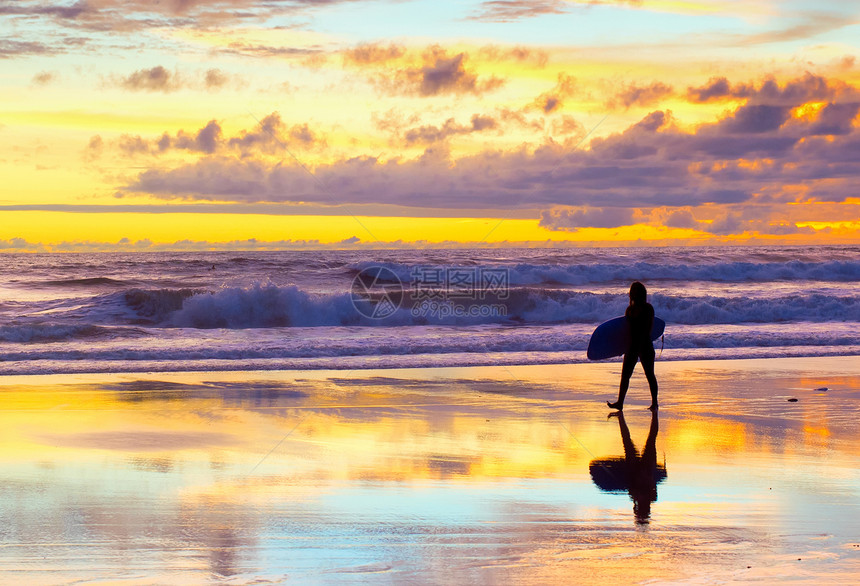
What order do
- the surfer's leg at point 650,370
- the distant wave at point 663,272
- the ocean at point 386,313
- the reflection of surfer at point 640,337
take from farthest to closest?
the distant wave at point 663,272 < the ocean at point 386,313 < the reflection of surfer at point 640,337 < the surfer's leg at point 650,370

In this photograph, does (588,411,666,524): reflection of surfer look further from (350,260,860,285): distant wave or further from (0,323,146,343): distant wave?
(350,260,860,285): distant wave

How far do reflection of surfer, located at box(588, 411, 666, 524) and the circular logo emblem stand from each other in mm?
19075

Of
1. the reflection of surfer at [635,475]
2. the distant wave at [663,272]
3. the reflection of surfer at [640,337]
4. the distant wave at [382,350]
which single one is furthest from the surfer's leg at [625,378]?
the distant wave at [663,272]

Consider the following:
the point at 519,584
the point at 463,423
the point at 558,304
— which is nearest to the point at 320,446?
the point at 463,423

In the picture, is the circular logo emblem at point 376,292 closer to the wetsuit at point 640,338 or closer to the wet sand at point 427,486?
the wet sand at point 427,486

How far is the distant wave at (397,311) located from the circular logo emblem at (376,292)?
0.55m

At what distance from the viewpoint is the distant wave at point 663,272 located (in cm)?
4119

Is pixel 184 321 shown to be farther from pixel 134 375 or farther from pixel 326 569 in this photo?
pixel 326 569

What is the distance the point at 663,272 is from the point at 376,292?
18.7 metres

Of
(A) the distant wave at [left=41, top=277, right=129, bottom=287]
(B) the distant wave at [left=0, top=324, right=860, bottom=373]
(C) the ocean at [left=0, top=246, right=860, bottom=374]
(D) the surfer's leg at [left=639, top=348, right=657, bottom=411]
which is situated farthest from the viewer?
(A) the distant wave at [left=41, top=277, right=129, bottom=287]

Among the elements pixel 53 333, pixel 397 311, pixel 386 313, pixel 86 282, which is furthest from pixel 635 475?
pixel 86 282

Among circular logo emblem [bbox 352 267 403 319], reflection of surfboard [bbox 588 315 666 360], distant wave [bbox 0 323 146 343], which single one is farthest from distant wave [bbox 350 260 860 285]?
reflection of surfboard [bbox 588 315 666 360]

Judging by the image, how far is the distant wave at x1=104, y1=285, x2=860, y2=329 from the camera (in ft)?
81.9

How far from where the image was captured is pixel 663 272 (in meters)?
43.4
